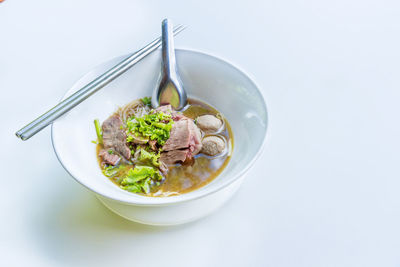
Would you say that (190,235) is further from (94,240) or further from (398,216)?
(398,216)

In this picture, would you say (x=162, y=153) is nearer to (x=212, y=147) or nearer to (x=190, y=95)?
(x=212, y=147)

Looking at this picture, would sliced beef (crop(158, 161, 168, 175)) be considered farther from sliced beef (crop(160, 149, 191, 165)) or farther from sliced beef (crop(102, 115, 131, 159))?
sliced beef (crop(102, 115, 131, 159))

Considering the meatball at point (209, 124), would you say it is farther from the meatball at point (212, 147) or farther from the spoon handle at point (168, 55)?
the spoon handle at point (168, 55)

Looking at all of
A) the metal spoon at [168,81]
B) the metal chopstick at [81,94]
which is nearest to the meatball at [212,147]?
the metal spoon at [168,81]

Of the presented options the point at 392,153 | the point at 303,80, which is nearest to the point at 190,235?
the point at 392,153

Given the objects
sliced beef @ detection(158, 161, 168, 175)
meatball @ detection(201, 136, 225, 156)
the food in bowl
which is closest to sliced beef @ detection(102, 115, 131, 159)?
the food in bowl

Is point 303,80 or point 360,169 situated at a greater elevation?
point 303,80

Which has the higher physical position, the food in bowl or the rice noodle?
the rice noodle
